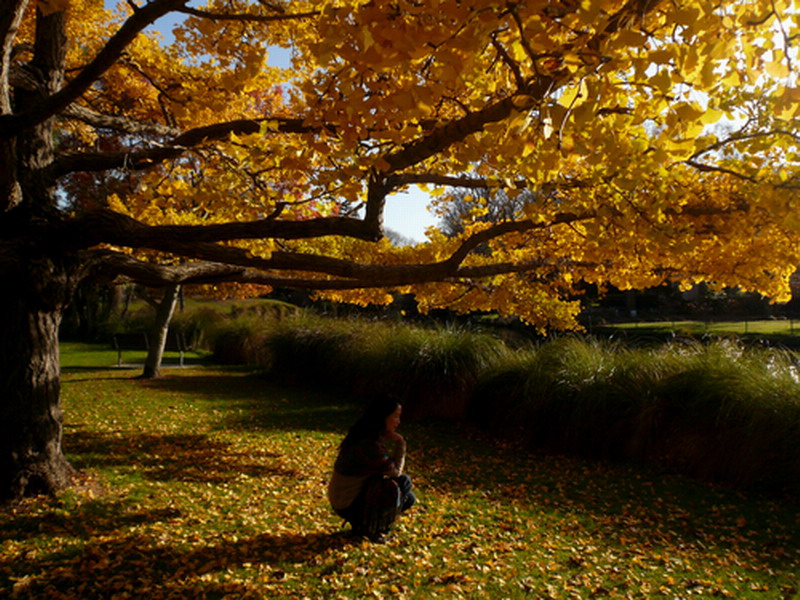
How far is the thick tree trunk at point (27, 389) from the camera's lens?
4.24 metres

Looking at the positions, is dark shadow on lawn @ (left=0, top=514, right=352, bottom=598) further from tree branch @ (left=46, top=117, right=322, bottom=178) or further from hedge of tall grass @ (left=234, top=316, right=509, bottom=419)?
hedge of tall grass @ (left=234, top=316, right=509, bottom=419)

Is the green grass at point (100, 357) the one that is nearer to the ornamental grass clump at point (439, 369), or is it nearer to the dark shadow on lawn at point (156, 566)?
the ornamental grass clump at point (439, 369)

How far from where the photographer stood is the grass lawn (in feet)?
11.4

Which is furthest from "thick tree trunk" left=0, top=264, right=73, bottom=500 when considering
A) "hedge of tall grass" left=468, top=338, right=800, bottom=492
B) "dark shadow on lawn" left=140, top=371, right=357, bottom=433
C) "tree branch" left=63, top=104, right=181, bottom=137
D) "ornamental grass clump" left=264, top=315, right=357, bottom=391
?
"ornamental grass clump" left=264, top=315, right=357, bottom=391

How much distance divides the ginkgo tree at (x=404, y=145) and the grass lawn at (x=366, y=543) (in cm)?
100

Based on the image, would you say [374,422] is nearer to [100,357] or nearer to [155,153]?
[155,153]

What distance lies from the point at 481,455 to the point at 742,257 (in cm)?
391

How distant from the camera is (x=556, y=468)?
6.89 metres

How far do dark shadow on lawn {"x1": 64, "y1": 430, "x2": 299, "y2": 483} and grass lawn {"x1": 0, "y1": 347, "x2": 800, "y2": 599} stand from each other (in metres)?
0.03

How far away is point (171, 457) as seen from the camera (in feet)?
21.2

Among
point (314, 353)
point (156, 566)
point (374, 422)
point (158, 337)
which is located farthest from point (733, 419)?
point (158, 337)

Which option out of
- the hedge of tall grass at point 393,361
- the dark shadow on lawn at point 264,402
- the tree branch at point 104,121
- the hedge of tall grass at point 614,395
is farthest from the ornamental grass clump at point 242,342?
the tree branch at point 104,121

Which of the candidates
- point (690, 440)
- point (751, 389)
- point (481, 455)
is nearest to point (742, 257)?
point (751, 389)

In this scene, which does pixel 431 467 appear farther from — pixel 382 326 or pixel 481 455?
pixel 382 326
